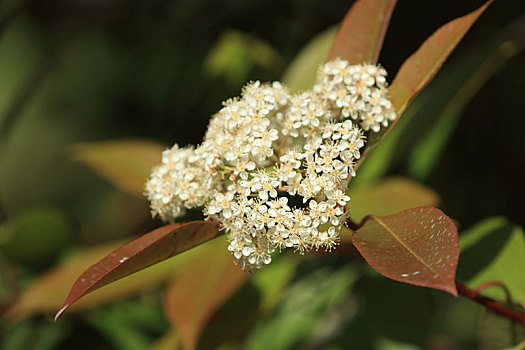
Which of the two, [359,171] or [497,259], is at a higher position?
[359,171]

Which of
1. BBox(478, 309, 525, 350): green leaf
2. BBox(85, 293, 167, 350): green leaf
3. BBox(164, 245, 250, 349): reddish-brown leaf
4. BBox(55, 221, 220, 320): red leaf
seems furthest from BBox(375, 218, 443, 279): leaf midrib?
BBox(85, 293, 167, 350): green leaf

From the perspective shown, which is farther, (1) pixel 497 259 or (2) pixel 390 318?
(2) pixel 390 318

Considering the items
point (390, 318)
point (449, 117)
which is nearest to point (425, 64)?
point (449, 117)

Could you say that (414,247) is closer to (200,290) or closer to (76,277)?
(200,290)

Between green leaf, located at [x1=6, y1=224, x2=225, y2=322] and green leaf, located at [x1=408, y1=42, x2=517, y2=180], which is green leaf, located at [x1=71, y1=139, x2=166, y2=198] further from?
green leaf, located at [x1=408, y1=42, x2=517, y2=180]

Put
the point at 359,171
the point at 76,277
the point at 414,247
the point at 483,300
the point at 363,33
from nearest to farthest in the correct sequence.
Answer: the point at 414,247 < the point at 483,300 < the point at 363,33 < the point at 76,277 < the point at 359,171
